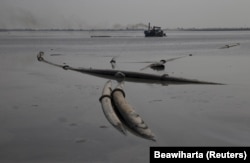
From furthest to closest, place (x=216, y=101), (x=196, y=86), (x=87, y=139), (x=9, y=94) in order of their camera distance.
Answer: (x=196, y=86) → (x=9, y=94) → (x=216, y=101) → (x=87, y=139)

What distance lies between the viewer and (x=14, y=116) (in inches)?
471

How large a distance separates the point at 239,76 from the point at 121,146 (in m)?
13.5

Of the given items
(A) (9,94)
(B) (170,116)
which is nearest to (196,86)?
(B) (170,116)

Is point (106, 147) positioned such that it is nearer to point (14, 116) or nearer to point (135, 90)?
point (14, 116)
